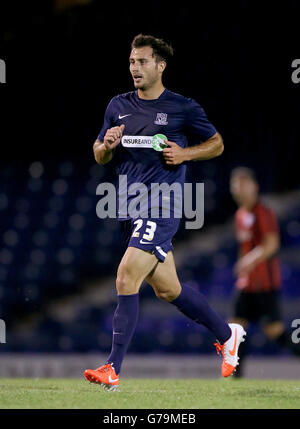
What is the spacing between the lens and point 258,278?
7273 mm

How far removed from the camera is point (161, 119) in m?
4.86

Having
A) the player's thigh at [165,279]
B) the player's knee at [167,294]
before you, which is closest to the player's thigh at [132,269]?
the player's thigh at [165,279]

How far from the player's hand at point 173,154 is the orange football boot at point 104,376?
4.27ft

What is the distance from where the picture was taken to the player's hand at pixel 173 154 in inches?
186

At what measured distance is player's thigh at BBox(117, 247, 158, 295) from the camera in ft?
15.0

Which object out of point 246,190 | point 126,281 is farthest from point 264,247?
point 126,281

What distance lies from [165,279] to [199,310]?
14.9 inches

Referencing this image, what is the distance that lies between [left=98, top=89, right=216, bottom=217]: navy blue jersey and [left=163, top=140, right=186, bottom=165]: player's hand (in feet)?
0.23

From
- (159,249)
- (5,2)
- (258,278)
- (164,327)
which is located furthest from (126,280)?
(5,2)

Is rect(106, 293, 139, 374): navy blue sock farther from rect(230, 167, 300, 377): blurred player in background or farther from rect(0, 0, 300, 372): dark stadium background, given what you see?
rect(0, 0, 300, 372): dark stadium background

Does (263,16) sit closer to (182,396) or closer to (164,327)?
(164,327)

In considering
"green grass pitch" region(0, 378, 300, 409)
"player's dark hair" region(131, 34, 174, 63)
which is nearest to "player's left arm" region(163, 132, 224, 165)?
"player's dark hair" region(131, 34, 174, 63)
